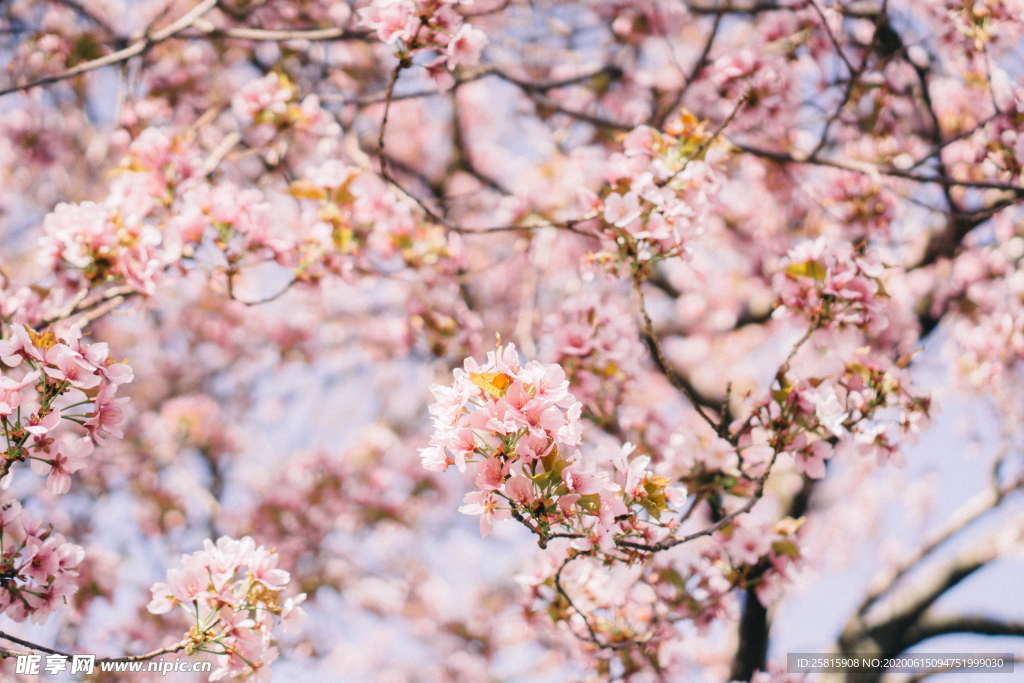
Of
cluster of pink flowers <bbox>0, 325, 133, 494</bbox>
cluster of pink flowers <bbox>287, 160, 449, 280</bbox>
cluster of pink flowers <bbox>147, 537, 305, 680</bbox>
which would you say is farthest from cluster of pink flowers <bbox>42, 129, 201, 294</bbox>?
cluster of pink flowers <bbox>147, 537, 305, 680</bbox>

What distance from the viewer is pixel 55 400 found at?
1630 millimetres

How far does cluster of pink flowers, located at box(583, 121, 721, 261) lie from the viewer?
205cm

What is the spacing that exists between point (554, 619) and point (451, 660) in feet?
14.6

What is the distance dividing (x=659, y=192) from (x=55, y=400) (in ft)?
5.34

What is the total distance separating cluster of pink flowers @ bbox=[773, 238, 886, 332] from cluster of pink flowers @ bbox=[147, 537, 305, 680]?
173cm

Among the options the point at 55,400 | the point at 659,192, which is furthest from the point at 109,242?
the point at 659,192

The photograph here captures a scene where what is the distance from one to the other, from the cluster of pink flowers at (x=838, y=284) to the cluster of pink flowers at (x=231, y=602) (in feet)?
5.68

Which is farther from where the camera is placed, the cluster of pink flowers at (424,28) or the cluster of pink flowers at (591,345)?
the cluster of pink flowers at (591,345)

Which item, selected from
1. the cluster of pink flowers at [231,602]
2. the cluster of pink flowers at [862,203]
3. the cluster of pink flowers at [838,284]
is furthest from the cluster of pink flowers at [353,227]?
the cluster of pink flowers at [862,203]

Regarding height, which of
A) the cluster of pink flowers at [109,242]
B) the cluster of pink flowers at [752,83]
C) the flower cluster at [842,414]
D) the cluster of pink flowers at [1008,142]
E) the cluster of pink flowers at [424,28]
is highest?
the cluster of pink flowers at [752,83]

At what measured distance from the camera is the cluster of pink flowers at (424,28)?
1.95m

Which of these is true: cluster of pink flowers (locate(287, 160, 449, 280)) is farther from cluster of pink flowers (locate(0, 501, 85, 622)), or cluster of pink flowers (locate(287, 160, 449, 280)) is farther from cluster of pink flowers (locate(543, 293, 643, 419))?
cluster of pink flowers (locate(0, 501, 85, 622))

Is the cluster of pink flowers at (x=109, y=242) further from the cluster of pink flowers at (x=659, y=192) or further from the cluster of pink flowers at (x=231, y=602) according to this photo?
the cluster of pink flowers at (x=659, y=192)

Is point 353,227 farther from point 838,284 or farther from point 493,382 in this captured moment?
point 838,284
